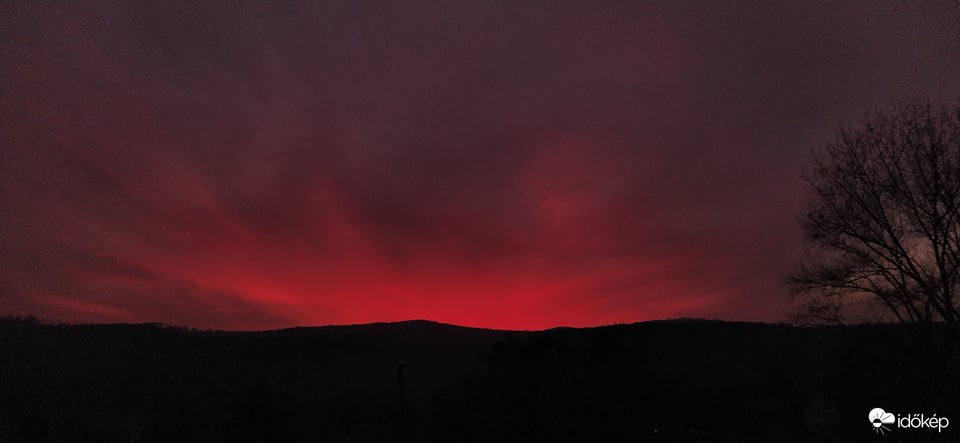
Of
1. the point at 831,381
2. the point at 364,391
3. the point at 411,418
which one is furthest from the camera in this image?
the point at 364,391

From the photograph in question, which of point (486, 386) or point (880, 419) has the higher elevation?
point (486, 386)

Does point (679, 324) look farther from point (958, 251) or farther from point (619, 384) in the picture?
point (958, 251)

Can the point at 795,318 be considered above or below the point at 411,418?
above

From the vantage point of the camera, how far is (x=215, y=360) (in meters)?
94.8

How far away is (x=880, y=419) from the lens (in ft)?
90.3

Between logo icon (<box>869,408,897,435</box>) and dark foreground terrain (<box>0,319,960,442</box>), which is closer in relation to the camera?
logo icon (<box>869,408,897,435</box>)

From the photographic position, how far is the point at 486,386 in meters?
37.6

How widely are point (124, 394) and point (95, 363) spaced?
14857mm

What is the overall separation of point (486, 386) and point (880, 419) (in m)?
19.4

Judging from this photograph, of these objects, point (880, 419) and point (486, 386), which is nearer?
point (880, 419)

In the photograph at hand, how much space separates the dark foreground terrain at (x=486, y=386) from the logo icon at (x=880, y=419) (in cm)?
50

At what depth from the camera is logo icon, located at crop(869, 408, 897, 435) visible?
25.9m

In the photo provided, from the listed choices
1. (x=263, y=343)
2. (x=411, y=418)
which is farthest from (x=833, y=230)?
(x=263, y=343)

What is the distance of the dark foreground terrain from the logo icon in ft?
1.65
